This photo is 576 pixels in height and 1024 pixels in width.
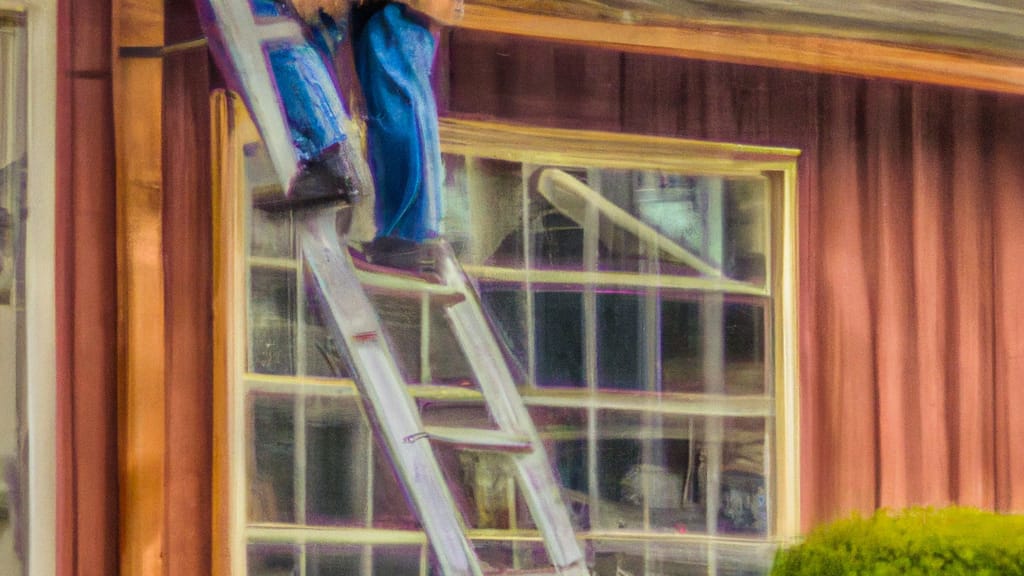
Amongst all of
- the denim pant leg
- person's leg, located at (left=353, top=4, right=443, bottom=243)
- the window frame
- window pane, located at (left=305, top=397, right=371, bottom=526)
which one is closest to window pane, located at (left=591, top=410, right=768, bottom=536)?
window pane, located at (left=305, top=397, right=371, bottom=526)

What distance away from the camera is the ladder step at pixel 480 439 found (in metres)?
2.36

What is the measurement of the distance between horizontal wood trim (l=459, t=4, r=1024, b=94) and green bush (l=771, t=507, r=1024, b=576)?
1.13 metres

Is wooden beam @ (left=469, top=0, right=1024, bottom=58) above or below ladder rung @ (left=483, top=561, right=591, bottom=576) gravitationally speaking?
above

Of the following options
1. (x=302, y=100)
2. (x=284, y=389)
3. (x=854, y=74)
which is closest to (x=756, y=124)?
(x=854, y=74)

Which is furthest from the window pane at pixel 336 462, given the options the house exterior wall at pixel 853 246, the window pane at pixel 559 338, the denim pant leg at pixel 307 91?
the denim pant leg at pixel 307 91

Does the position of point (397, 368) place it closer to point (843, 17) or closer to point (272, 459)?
point (272, 459)

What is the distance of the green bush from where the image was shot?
236 centimetres

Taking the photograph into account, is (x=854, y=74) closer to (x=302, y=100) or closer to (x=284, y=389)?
(x=302, y=100)

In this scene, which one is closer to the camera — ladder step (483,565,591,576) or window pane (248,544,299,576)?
window pane (248,544,299,576)

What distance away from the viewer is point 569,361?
8.07 ft

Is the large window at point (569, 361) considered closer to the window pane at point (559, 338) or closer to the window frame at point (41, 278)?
the window pane at point (559, 338)

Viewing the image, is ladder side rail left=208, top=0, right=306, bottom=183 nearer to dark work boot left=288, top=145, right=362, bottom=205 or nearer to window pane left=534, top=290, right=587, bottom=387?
dark work boot left=288, top=145, right=362, bottom=205

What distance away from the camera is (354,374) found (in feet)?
7.60

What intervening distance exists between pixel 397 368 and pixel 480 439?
25 centimetres
